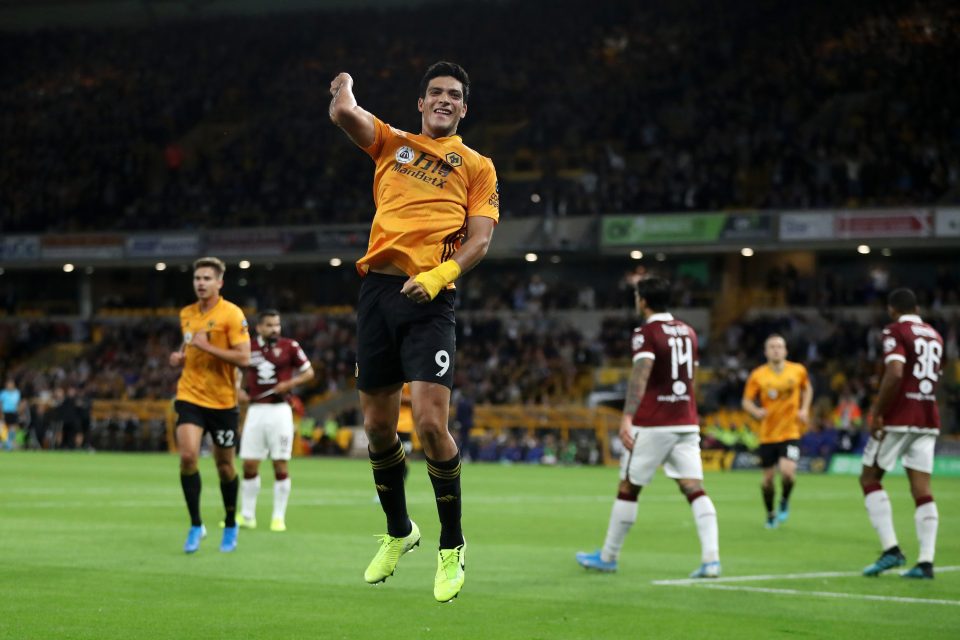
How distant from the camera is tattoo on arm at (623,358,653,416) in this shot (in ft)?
39.2

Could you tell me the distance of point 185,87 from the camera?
56.2 metres

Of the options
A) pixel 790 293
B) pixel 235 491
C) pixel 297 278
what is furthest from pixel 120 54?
pixel 235 491

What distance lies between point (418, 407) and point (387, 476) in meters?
0.68

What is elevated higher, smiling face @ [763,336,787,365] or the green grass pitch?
smiling face @ [763,336,787,365]

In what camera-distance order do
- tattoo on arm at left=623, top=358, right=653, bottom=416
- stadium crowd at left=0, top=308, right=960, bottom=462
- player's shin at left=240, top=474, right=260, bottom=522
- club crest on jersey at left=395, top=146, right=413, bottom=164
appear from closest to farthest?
1. club crest on jersey at left=395, top=146, right=413, bottom=164
2. tattoo on arm at left=623, top=358, right=653, bottom=416
3. player's shin at left=240, top=474, right=260, bottom=522
4. stadium crowd at left=0, top=308, right=960, bottom=462

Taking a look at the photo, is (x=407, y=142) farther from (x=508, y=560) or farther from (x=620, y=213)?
(x=620, y=213)

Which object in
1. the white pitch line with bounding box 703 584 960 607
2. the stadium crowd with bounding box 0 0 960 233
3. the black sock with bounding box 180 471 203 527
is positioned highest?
the stadium crowd with bounding box 0 0 960 233

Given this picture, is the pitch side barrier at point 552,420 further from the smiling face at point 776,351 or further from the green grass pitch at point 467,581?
the smiling face at point 776,351

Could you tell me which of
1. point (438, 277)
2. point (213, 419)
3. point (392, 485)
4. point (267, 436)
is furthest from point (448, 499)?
point (267, 436)

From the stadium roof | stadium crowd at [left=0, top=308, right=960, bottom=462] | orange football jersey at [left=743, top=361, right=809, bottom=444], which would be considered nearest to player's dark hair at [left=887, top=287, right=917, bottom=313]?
orange football jersey at [left=743, top=361, right=809, bottom=444]

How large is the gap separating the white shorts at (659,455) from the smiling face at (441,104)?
5307 mm

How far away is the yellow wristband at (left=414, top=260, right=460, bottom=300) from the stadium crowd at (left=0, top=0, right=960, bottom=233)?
3794 centimetres

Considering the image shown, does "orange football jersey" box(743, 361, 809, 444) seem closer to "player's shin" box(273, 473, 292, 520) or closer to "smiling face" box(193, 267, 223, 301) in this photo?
"player's shin" box(273, 473, 292, 520)

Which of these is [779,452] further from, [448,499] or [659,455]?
[448,499]
